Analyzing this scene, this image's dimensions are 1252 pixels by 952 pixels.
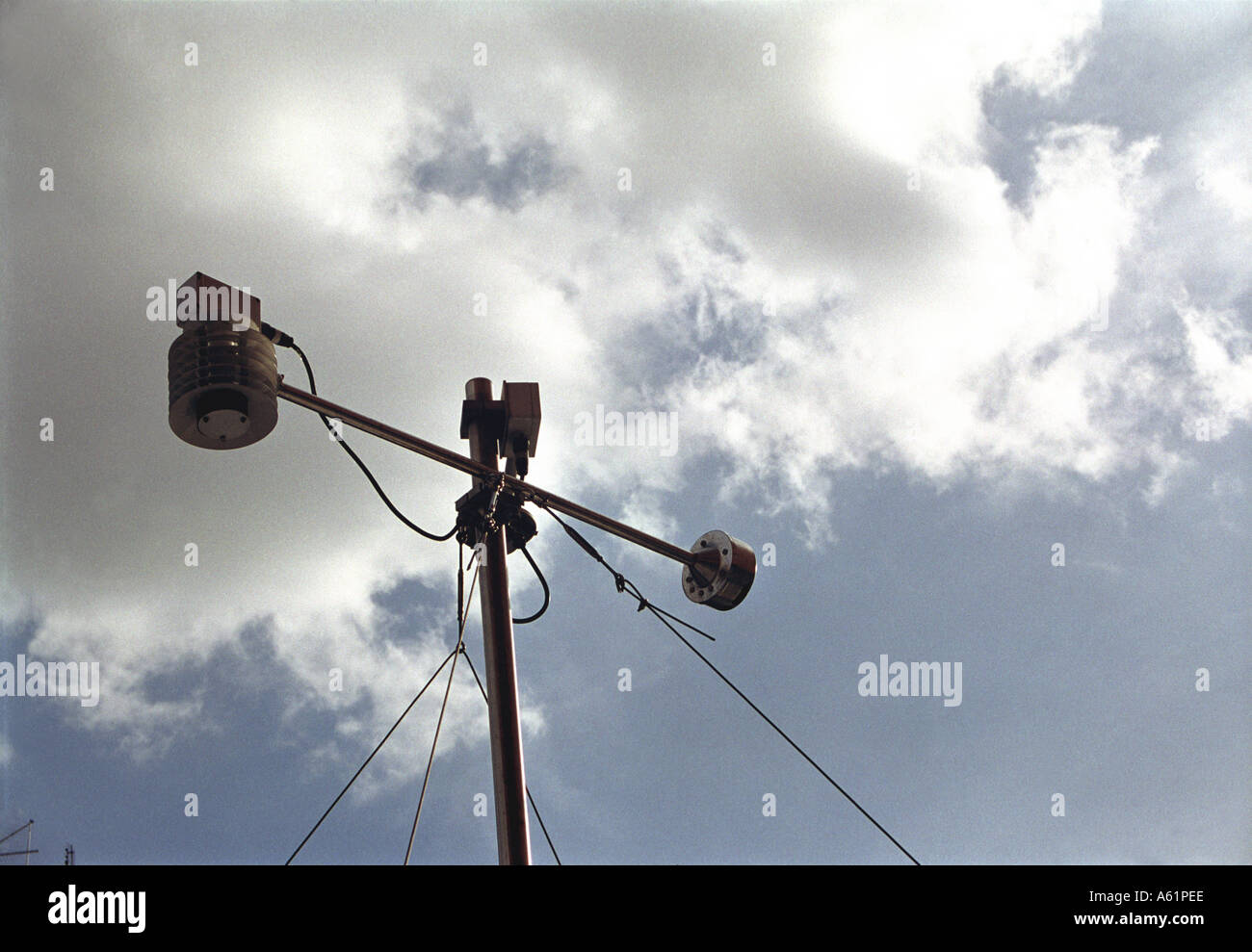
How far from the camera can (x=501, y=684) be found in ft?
18.5

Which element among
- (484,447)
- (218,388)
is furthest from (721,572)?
(218,388)

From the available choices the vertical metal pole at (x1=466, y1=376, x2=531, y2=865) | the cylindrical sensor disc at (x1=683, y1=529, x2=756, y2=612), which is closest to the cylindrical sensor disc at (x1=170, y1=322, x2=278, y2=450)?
the vertical metal pole at (x1=466, y1=376, x2=531, y2=865)

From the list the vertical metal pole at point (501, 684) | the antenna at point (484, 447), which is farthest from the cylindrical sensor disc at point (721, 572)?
the vertical metal pole at point (501, 684)

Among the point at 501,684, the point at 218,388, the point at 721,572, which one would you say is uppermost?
the point at 218,388

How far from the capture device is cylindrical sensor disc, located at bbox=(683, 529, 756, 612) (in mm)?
6770

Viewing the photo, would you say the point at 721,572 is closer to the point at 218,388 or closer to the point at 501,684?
the point at 501,684

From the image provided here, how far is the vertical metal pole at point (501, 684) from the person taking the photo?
5250mm

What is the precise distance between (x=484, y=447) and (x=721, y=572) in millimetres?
1607

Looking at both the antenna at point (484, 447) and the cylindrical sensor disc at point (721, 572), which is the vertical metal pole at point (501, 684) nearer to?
the antenna at point (484, 447)
